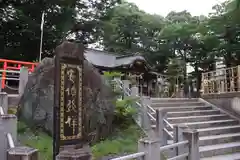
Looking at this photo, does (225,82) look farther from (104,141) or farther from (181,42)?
(181,42)

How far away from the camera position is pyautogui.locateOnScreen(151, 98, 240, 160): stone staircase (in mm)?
8000

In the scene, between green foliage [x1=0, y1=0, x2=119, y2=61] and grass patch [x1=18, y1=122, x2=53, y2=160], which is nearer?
grass patch [x1=18, y1=122, x2=53, y2=160]

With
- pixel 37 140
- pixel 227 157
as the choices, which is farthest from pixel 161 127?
pixel 37 140

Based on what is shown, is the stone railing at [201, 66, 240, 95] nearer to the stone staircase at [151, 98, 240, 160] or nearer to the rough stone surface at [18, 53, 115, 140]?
the stone staircase at [151, 98, 240, 160]

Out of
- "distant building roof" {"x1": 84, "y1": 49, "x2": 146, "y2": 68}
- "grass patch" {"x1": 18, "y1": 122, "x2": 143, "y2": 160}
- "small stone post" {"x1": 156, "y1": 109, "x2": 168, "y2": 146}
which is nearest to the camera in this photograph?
"grass patch" {"x1": 18, "y1": 122, "x2": 143, "y2": 160}

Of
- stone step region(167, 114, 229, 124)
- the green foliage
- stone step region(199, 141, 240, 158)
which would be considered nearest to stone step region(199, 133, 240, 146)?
stone step region(199, 141, 240, 158)

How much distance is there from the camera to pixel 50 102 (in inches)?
259

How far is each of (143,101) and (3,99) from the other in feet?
14.4

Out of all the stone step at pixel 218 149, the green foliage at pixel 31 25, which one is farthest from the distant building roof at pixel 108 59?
the stone step at pixel 218 149

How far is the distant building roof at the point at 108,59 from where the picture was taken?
21931 millimetres

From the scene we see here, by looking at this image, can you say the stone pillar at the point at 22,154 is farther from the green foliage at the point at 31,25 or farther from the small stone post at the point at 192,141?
the green foliage at the point at 31,25

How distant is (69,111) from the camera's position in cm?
419

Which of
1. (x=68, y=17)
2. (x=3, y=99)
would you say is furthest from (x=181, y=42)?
(x=3, y=99)

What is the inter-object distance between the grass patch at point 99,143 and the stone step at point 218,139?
2290 mm
